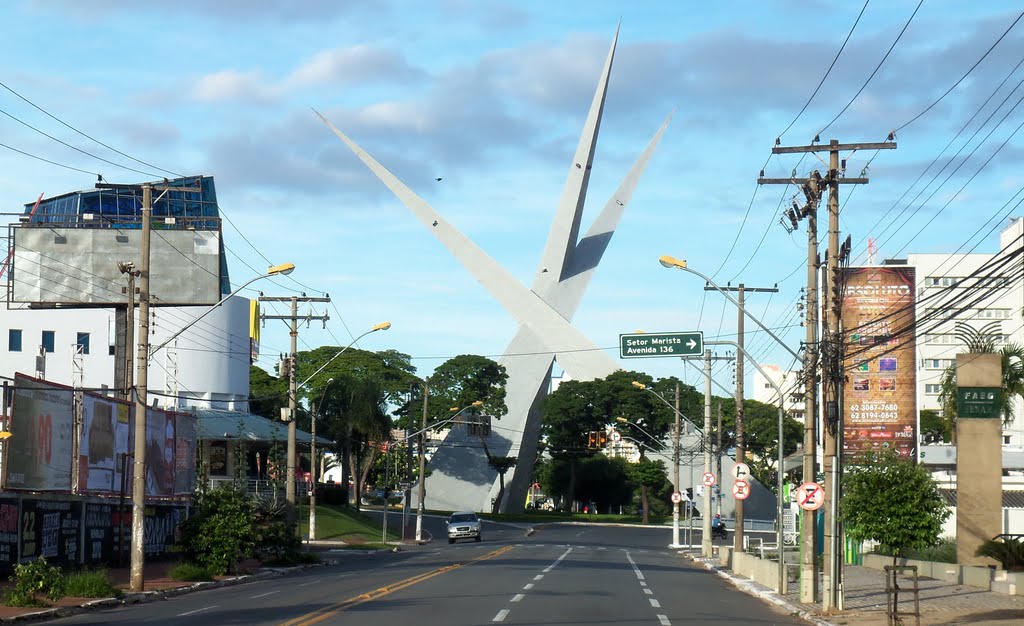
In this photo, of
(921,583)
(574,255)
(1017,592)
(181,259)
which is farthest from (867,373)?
(574,255)

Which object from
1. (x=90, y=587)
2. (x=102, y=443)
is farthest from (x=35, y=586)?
(x=102, y=443)

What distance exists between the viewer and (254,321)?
80000 mm

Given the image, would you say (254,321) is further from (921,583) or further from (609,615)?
(609,615)

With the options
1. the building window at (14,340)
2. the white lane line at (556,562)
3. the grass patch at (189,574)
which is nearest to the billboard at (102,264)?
the grass patch at (189,574)

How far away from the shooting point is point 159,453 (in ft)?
136

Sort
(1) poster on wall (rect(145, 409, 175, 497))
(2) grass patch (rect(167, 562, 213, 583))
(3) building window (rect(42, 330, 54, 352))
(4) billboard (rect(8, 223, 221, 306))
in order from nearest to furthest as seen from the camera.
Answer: (2) grass patch (rect(167, 562, 213, 583)) < (1) poster on wall (rect(145, 409, 175, 497)) < (4) billboard (rect(8, 223, 221, 306)) < (3) building window (rect(42, 330, 54, 352))

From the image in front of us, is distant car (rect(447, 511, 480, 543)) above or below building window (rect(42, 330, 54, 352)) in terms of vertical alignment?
below

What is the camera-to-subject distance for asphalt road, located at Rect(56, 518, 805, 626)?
19922mm

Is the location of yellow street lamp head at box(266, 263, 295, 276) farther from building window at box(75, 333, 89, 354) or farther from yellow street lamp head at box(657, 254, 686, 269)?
building window at box(75, 333, 89, 354)

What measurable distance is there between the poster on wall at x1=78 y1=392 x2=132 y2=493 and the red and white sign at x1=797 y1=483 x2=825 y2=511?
20159mm

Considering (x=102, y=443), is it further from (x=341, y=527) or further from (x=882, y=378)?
(x=882, y=378)

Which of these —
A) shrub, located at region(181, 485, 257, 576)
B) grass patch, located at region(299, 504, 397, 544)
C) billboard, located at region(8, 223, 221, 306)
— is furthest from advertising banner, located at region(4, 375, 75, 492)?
grass patch, located at region(299, 504, 397, 544)

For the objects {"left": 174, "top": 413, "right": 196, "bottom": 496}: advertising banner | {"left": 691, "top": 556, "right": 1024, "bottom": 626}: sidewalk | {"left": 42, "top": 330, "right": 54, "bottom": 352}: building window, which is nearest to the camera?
{"left": 691, "top": 556, "right": 1024, "bottom": 626}: sidewalk

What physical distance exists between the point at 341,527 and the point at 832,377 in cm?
4442
